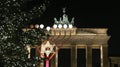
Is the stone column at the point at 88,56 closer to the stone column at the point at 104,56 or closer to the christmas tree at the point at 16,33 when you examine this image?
the stone column at the point at 104,56

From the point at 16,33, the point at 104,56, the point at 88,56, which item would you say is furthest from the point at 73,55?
the point at 16,33

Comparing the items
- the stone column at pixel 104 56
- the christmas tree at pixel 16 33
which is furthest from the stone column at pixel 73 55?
the christmas tree at pixel 16 33

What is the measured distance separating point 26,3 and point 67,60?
159 feet

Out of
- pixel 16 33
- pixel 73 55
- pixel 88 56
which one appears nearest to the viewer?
pixel 16 33

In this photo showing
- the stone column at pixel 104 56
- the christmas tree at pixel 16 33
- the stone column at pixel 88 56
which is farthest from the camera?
the stone column at pixel 88 56

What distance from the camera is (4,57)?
19.5 m

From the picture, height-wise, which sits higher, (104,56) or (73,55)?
(73,55)

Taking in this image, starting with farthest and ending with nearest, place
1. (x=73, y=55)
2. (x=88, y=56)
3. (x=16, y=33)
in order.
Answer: (x=73, y=55) → (x=88, y=56) → (x=16, y=33)

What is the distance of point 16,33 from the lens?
19.9 metres

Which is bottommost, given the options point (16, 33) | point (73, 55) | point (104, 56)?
point (104, 56)

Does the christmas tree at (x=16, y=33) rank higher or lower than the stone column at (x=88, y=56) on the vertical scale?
higher

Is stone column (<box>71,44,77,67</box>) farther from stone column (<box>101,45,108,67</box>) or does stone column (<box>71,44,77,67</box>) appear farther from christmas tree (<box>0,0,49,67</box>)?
christmas tree (<box>0,0,49,67</box>)

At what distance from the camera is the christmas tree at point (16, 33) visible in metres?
19.5

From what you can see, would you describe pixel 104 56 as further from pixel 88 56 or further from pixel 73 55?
pixel 73 55
